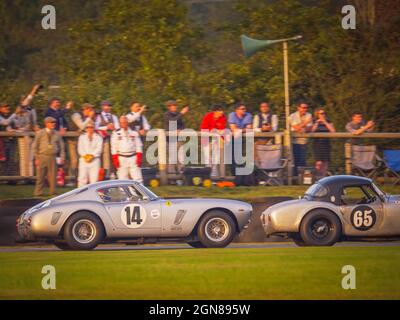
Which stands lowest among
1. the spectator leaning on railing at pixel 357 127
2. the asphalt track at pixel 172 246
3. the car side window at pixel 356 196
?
the asphalt track at pixel 172 246

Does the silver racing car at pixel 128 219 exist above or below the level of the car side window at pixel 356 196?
below

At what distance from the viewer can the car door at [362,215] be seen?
15383 mm

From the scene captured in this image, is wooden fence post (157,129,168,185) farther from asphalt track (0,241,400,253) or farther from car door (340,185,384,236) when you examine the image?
car door (340,185,384,236)

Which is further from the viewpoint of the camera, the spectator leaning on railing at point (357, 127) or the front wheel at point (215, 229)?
the spectator leaning on railing at point (357, 127)

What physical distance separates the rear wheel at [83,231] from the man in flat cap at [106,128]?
412 cm

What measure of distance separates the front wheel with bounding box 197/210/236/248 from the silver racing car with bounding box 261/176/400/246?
0.71 m

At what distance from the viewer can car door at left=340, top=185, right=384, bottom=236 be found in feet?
50.5

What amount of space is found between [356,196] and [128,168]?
204 inches

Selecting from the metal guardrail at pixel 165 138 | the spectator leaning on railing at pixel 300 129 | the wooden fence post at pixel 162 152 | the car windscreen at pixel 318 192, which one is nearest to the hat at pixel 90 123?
the metal guardrail at pixel 165 138

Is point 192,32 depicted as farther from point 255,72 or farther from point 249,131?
point 249,131

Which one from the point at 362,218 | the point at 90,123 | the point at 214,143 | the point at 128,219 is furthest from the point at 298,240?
the point at 90,123

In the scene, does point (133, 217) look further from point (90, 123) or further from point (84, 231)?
point (90, 123)

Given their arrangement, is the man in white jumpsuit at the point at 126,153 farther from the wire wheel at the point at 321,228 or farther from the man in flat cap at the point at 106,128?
the wire wheel at the point at 321,228

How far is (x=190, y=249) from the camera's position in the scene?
15.4 meters
